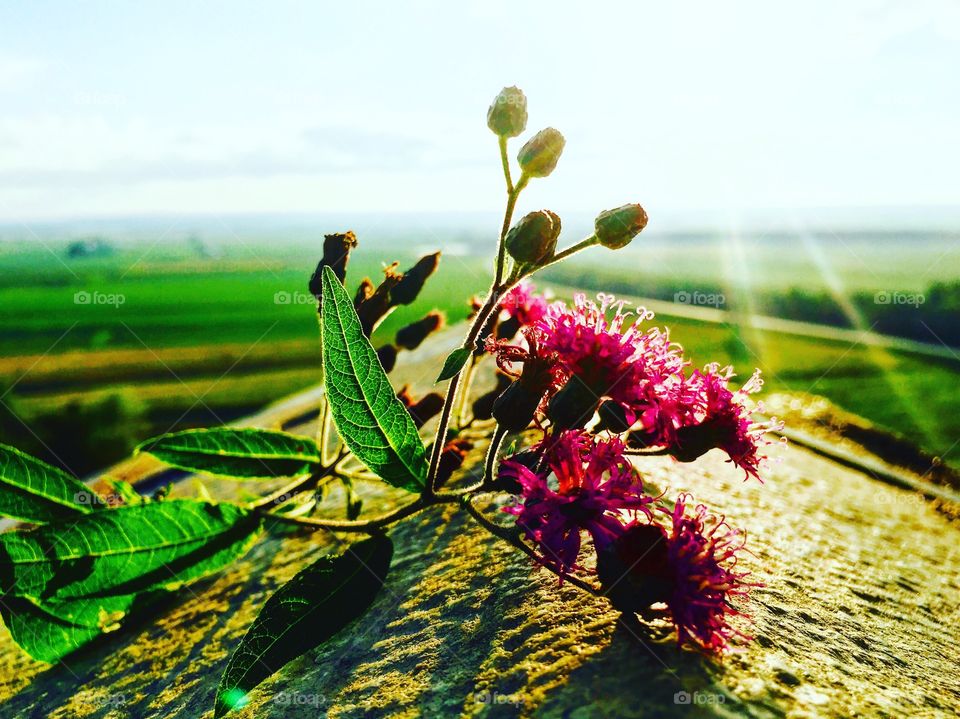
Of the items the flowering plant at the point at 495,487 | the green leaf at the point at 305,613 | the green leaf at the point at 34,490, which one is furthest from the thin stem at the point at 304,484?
the green leaf at the point at 34,490

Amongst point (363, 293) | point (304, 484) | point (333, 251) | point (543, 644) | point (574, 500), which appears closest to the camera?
point (543, 644)

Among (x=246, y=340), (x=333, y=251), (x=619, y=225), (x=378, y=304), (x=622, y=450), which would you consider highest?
(x=619, y=225)

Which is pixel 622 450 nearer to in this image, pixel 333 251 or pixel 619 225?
pixel 619 225

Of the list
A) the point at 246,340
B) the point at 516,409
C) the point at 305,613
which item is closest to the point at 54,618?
the point at 305,613

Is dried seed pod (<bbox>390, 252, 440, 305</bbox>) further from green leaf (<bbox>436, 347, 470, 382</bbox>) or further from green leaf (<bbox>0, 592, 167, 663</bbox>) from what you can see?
green leaf (<bbox>0, 592, 167, 663</bbox>)

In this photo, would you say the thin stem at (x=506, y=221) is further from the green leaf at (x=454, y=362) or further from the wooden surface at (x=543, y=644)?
the wooden surface at (x=543, y=644)

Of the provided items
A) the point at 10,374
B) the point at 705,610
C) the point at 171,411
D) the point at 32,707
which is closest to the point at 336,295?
the point at 705,610
